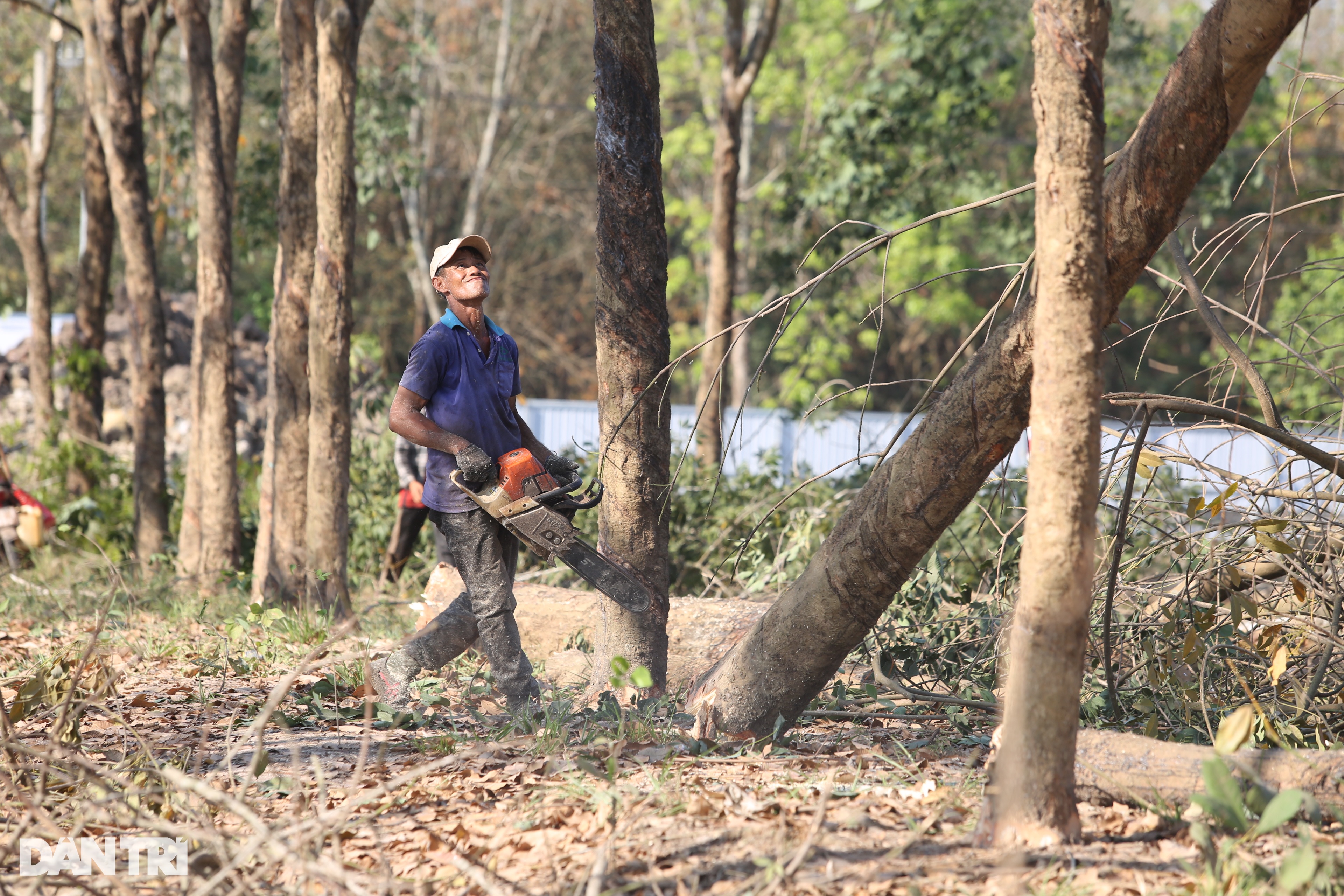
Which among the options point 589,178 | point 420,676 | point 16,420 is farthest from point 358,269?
point 420,676

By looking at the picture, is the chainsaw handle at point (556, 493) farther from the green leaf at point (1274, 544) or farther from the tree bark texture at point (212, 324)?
the tree bark texture at point (212, 324)

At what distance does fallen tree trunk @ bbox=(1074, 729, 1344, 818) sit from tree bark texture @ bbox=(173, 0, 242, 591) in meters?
5.86

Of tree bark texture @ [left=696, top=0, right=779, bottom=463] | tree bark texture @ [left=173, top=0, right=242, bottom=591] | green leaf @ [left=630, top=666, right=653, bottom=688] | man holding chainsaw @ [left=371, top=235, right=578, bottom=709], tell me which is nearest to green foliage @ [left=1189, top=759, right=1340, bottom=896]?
green leaf @ [left=630, top=666, right=653, bottom=688]

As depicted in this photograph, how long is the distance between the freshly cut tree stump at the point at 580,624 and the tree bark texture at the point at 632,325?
281 mm

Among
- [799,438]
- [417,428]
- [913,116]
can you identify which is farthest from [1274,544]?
[913,116]

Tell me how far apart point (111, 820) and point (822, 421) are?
25.6 ft

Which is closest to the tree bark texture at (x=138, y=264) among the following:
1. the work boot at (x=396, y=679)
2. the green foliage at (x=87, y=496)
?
the green foliage at (x=87, y=496)

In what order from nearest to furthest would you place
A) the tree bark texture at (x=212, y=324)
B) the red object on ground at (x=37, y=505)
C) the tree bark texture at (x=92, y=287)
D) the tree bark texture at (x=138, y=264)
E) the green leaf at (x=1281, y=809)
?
1. the green leaf at (x=1281, y=809)
2. the tree bark texture at (x=212, y=324)
3. the tree bark texture at (x=138, y=264)
4. the red object on ground at (x=37, y=505)
5. the tree bark texture at (x=92, y=287)

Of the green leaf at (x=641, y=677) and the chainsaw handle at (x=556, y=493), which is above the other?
the chainsaw handle at (x=556, y=493)

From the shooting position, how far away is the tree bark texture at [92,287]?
9320 millimetres

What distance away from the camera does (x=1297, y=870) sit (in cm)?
→ 208

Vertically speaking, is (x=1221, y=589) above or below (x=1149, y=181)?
below

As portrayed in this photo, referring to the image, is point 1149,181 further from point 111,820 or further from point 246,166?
point 246,166

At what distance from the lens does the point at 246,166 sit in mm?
9445
